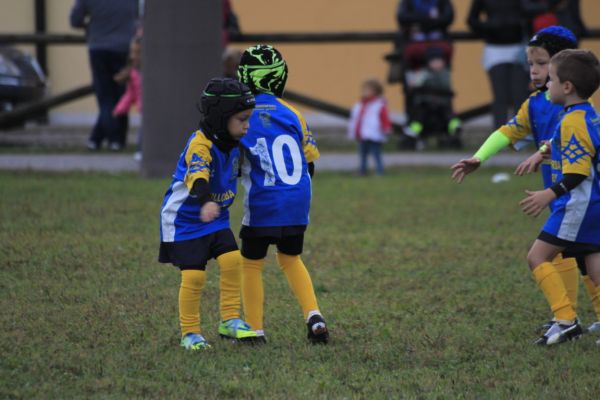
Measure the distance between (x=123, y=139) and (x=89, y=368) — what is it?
9661mm

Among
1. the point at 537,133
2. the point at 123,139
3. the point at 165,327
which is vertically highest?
the point at 537,133

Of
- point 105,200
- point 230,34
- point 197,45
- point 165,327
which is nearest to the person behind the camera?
point 165,327

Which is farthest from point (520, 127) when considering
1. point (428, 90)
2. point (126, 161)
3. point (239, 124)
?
point (428, 90)

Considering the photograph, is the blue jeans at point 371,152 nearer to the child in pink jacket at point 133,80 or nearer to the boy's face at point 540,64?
the child in pink jacket at point 133,80

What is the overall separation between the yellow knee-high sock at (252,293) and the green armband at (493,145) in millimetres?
1196

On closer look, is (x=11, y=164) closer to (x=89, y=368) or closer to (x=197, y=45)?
(x=197, y=45)

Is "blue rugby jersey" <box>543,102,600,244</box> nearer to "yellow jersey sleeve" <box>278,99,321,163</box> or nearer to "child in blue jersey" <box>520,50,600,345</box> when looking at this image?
"child in blue jersey" <box>520,50,600,345</box>

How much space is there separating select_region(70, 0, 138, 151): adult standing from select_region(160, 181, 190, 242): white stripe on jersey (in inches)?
339

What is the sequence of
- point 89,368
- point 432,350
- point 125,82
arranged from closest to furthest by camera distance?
point 89,368 → point 432,350 → point 125,82

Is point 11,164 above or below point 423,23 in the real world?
below

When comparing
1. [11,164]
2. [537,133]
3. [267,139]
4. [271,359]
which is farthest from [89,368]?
[11,164]

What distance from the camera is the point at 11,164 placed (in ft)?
42.0

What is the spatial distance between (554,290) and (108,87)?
918cm

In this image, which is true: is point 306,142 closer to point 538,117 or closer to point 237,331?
point 237,331
